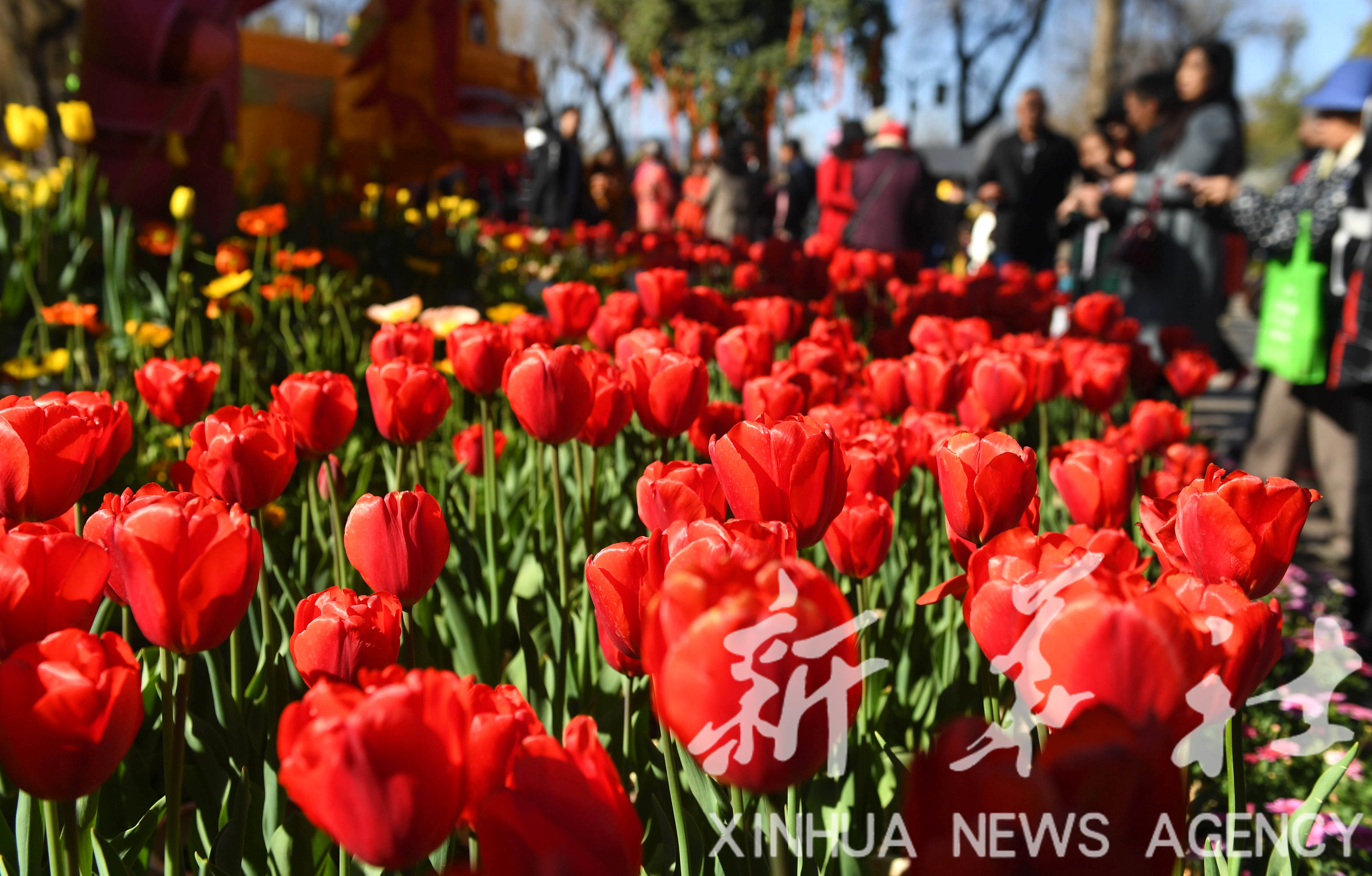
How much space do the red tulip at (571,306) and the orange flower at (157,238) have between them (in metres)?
2.36

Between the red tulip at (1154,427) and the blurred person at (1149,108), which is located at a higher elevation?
the blurred person at (1149,108)

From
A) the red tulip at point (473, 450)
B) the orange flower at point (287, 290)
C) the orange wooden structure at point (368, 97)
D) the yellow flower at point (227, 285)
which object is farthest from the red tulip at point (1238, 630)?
the orange wooden structure at point (368, 97)

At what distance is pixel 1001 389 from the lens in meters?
1.53

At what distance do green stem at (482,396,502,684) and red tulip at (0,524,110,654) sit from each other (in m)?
0.66

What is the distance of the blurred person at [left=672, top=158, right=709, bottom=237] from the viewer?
1079 centimetres

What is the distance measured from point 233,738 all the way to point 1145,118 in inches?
218

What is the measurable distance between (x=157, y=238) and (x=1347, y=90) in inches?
171

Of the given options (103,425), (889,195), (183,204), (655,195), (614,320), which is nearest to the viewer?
(103,425)

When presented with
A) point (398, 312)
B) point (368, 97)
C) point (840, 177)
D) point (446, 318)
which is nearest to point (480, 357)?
point (398, 312)

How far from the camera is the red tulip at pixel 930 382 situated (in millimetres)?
1667

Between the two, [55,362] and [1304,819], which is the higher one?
[55,362]

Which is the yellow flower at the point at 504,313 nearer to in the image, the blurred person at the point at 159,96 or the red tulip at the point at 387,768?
the blurred person at the point at 159,96

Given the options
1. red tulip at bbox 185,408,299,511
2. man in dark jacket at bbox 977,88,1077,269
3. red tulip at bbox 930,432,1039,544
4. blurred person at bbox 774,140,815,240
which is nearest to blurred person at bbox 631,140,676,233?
blurred person at bbox 774,140,815,240

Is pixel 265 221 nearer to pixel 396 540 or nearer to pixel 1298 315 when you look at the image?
pixel 396 540
